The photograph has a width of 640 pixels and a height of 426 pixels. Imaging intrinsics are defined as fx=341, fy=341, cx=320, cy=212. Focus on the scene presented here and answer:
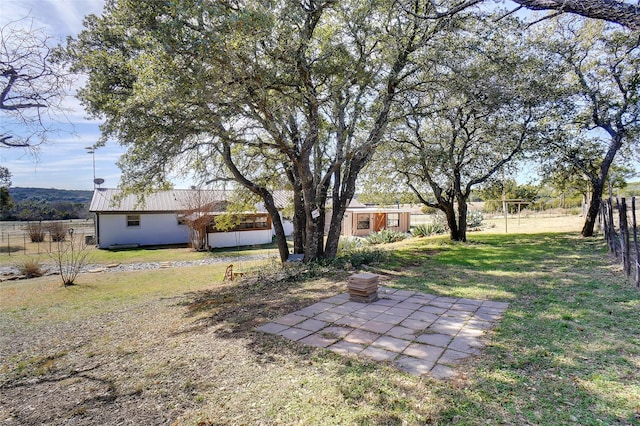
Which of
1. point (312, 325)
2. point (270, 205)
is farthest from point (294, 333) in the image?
point (270, 205)

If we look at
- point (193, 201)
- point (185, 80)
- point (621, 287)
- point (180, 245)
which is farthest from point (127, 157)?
point (180, 245)

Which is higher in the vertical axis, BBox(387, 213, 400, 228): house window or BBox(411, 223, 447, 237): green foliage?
BBox(387, 213, 400, 228): house window

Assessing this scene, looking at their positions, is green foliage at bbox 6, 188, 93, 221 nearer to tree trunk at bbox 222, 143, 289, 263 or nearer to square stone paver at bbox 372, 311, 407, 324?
tree trunk at bbox 222, 143, 289, 263

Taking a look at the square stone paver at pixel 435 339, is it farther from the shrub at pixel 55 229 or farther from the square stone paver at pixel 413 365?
the shrub at pixel 55 229

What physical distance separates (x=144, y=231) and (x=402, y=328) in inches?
755

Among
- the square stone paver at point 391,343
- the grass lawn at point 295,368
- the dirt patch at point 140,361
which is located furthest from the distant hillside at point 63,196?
the square stone paver at point 391,343

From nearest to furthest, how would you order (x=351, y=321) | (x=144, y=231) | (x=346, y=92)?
(x=351, y=321), (x=346, y=92), (x=144, y=231)

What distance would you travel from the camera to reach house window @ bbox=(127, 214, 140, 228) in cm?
1952

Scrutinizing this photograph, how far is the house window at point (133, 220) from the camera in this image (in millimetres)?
19516

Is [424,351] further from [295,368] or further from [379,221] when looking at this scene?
[379,221]

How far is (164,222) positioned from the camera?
67.1 feet

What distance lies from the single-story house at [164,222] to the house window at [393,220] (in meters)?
8.83

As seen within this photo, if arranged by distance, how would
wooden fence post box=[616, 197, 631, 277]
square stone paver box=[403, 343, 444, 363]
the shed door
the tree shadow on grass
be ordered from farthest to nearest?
the shed door → wooden fence post box=[616, 197, 631, 277] → the tree shadow on grass → square stone paver box=[403, 343, 444, 363]

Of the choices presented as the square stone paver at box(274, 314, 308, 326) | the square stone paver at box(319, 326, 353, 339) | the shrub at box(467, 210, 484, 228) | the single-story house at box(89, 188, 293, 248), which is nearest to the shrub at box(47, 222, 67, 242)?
the single-story house at box(89, 188, 293, 248)
